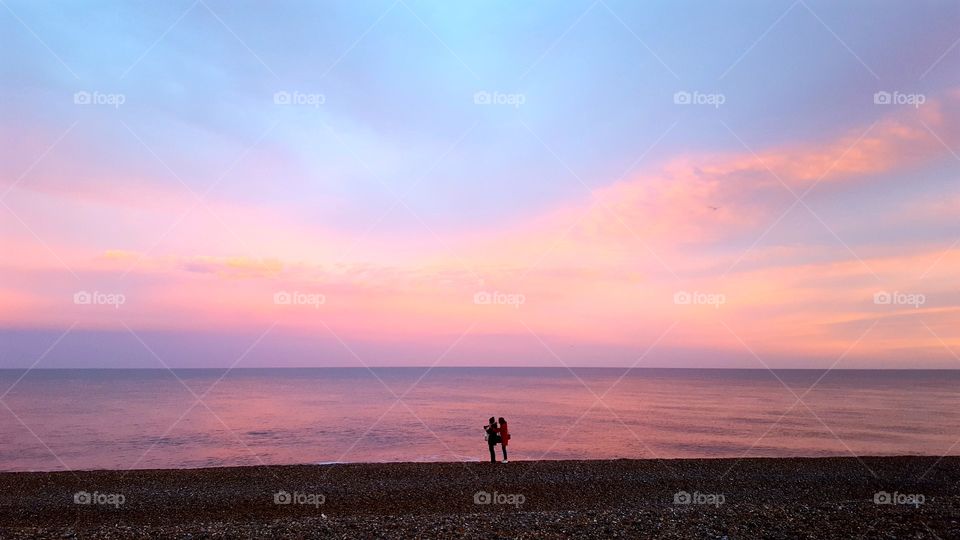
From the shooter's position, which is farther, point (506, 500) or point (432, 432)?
point (432, 432)

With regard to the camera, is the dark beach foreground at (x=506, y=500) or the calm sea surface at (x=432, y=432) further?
the calm sea surface at (x=432, y=432)

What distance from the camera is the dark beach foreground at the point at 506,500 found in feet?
38.1

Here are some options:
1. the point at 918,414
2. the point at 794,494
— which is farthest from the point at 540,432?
the point at 918,414

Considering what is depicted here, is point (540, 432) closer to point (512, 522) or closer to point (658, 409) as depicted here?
point (658, 409)

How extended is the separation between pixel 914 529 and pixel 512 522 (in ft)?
23.4

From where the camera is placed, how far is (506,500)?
648 inches

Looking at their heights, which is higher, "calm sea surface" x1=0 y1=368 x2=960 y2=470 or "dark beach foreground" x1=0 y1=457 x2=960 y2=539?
"calm sea surface" x1=0 y1=368 x2=960 y2=470

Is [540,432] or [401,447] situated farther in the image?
[540,432]

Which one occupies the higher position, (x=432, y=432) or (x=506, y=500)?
(x=432, y=432)

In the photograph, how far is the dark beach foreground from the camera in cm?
1162

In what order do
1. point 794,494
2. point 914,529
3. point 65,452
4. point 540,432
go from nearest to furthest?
1. point 914,529
2. point 794,494
3. point 65,452
4. point 540,432

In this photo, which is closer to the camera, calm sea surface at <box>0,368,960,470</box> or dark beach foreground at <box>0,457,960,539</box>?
dark beach foreground at <box>0,457,960,539</box>

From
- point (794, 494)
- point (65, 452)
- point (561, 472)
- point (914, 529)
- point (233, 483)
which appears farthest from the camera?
point (65, 452)

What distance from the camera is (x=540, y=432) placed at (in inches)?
1706
